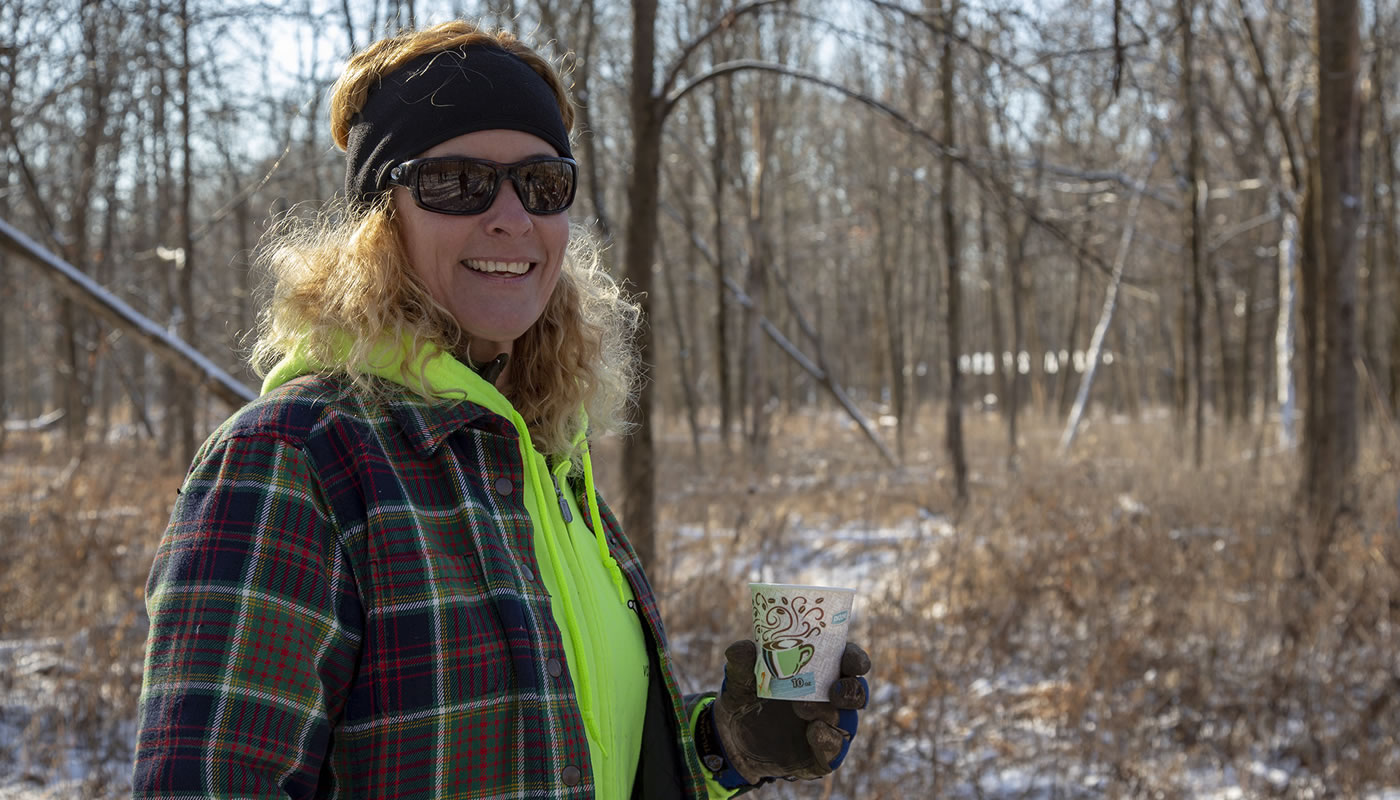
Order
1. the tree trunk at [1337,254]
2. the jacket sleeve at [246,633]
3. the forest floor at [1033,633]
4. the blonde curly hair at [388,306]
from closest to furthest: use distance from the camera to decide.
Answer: the jacket sleeve at [246,633], the blonde curly hair at [388,306], the forest floor at [1033,633], the tree trunk at [1337,254]

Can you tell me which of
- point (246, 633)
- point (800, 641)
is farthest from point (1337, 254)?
point (246, 633)

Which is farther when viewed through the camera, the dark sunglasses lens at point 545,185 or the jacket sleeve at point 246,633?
the dark sunglasses lens at point 545,185

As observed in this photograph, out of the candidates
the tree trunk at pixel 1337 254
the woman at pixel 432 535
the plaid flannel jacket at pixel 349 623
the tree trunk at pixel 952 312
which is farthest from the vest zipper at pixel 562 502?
the tree trunk at pixel 952 312

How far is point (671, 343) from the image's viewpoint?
29.9m

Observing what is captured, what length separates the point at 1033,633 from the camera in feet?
17.7

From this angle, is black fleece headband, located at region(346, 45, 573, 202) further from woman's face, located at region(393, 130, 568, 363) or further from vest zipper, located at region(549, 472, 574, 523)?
vest zipper, located at region(549, 472, 574, 523)

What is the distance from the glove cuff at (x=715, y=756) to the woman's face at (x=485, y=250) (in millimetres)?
713

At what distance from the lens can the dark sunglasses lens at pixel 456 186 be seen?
1.44 meters

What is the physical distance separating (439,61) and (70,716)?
3.74 meters

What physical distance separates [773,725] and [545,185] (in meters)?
0.91

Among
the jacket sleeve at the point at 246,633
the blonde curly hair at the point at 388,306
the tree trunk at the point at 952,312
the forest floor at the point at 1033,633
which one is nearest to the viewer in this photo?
the jacket sleeve at the point at 246,633

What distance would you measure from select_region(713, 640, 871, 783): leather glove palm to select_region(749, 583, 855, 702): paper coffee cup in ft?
0.08

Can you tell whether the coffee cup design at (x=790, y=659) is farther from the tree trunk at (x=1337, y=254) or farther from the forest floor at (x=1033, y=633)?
the tree trunk at (x=1337, y=254)

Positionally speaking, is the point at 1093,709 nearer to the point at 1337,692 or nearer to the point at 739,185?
the point at 1337,692
